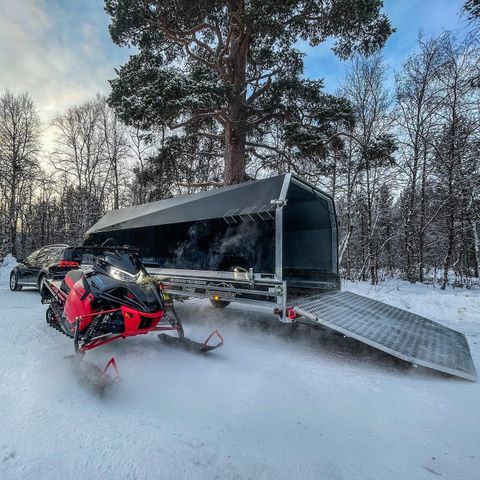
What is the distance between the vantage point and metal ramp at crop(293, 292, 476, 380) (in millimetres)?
3381

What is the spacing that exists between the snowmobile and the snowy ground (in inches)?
15.2

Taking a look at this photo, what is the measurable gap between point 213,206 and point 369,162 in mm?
6826

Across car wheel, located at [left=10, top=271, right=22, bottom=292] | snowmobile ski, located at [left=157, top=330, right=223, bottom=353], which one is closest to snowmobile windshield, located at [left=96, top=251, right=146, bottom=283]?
snowmobile ski, located at [left=157, top=330, right=223, bottom=353]

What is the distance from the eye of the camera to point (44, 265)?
891 centimetres

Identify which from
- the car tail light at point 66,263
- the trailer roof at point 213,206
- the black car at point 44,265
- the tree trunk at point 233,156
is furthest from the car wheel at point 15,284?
the tree trunk at point 233,156

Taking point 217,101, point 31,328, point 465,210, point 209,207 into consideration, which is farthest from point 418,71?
point 31,328

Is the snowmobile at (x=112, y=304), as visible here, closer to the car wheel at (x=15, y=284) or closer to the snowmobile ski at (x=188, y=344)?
the snowmobile ski at (x=188, y=344)

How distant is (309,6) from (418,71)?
30.7ft

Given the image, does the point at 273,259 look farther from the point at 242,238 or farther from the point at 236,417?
the point at 236,417

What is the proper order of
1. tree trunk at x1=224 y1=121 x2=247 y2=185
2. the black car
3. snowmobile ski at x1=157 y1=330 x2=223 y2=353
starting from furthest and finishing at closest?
tree trunk at x1=224 y1=121 x2=247 y2=185, the black car, snowmobile ski at x1=157 y1=330 x2=223 y2=353

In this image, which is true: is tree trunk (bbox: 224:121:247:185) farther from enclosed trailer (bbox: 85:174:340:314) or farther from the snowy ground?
the snowy ground

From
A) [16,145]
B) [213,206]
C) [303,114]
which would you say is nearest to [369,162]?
[303,114]

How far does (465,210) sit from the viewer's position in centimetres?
1376

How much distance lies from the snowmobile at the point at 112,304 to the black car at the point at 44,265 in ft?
16.0
